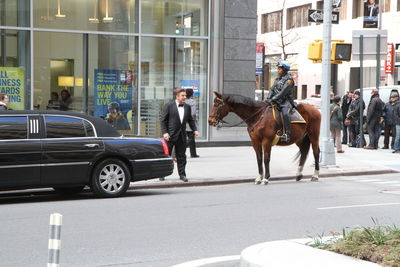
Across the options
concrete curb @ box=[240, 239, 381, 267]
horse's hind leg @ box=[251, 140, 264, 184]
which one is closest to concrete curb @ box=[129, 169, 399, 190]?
horse's hind leg @ box=[251, 140, 264, 184]

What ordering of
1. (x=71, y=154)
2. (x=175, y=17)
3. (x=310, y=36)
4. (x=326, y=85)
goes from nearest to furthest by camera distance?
(x=71, y=154), (x=326, y=85), (x=175, y=17), (x=310, y=36)

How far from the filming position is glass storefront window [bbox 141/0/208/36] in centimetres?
2162

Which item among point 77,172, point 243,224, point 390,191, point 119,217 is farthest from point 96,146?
point 390,191

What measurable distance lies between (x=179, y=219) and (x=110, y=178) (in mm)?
2629

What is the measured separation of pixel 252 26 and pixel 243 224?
1374cm

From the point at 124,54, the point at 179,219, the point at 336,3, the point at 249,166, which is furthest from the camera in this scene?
the point at 124,54

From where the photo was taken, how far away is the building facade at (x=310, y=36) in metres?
47.4

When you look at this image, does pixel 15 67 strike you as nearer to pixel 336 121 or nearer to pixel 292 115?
pixel 292 115

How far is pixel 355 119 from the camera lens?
24172 mm

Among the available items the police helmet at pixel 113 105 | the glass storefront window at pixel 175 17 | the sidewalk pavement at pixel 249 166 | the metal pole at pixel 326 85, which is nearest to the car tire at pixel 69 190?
the sidewalk pavement at pixel 249 166

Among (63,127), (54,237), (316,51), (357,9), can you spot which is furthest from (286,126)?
(357,9)

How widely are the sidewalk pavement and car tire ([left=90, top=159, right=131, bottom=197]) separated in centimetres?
163

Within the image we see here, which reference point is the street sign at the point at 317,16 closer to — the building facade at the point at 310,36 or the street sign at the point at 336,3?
the street sign at the point at 336,3

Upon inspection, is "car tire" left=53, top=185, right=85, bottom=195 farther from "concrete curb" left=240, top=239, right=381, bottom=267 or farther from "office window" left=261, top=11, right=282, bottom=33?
"office window" left=261, top=11, right=282, bottom=33
